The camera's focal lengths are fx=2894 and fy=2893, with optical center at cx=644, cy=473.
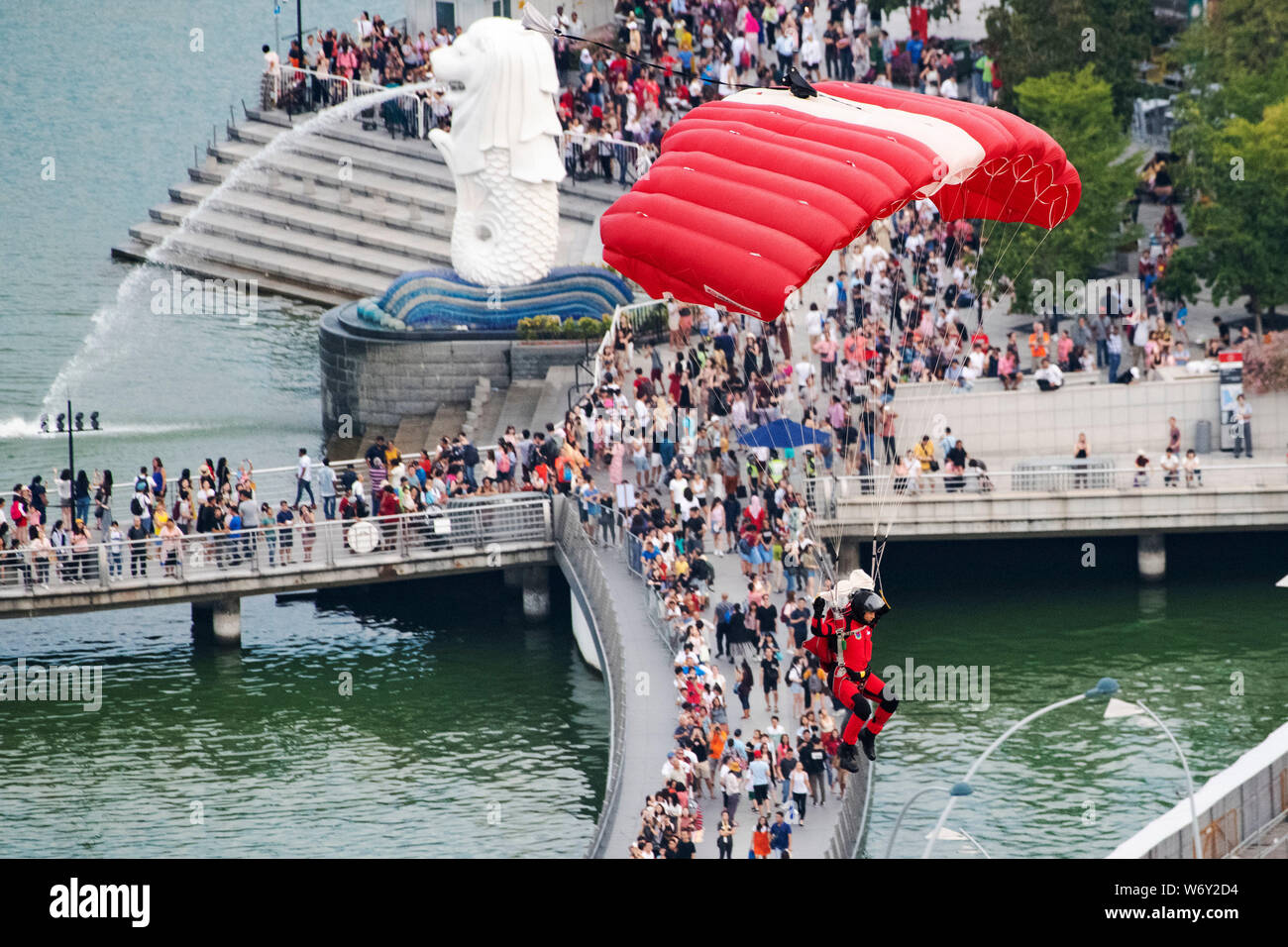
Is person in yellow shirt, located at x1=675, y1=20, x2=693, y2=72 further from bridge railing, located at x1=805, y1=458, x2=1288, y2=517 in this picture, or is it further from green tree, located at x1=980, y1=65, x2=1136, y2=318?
bridge railing, located at x1=805, y1=458, x2=1288, y2=517

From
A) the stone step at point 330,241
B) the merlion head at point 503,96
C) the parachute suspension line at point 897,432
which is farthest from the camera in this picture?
the stone step at point 330,241

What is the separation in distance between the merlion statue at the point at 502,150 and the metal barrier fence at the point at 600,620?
8533mm

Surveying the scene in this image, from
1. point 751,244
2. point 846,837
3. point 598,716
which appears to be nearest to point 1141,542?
point 598,716

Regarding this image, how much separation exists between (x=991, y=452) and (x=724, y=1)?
18211 millimetres

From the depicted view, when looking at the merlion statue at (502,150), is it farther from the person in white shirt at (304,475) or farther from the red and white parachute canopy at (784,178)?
the red and white parachute canopy at (784,178)

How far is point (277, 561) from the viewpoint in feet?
184

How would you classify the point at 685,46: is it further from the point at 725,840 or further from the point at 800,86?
the point at 725,840

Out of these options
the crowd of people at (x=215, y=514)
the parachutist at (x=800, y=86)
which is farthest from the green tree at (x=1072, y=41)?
the parachutist at (x=800, y=86)

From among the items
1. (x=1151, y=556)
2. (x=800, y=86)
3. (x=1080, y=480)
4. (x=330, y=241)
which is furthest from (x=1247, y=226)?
(x=330, y=241)

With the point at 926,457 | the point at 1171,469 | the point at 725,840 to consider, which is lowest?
the point at 725,840

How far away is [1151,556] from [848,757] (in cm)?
1727

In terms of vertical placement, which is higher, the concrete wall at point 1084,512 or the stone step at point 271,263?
the stone step at point 271,263

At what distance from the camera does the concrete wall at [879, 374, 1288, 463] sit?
5934cm

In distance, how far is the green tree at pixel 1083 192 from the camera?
208ft
